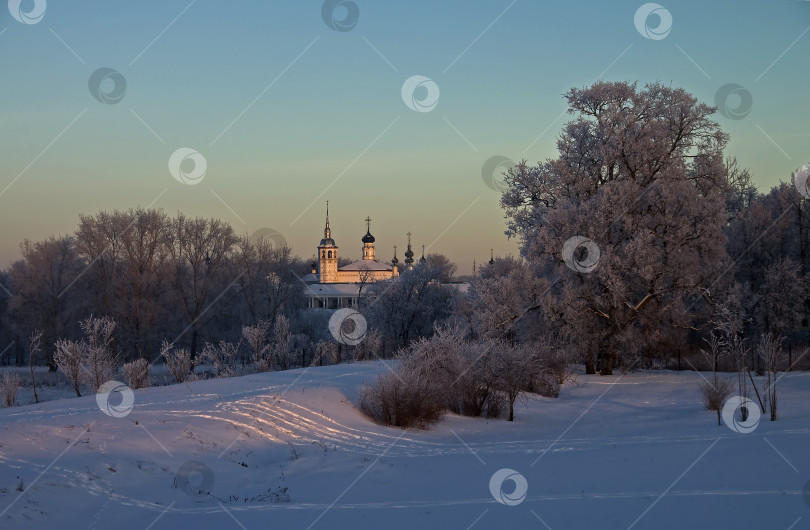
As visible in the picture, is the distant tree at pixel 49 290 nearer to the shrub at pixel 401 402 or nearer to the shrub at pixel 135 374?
the shrub at pixel 135 374

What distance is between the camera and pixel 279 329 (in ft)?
103

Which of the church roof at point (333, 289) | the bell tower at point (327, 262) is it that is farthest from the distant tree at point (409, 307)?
the bell tower at point (327, 262)

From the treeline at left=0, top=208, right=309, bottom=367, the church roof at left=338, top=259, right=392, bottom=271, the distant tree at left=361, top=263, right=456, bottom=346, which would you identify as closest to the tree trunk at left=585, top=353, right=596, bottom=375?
the distant tree at left=361, top=263, right=456, bottom=346

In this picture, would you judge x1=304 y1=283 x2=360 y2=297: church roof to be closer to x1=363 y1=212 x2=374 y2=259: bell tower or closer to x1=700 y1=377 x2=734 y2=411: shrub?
x1=363 y1=212 x2=374 y2=259: bell tower

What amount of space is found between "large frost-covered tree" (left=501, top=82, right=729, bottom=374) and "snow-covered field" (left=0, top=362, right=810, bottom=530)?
34.1 feet

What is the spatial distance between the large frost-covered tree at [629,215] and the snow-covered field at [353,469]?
34.1 ft

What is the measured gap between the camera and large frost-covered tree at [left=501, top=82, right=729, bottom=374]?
28.1 metres

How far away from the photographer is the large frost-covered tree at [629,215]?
28.1m

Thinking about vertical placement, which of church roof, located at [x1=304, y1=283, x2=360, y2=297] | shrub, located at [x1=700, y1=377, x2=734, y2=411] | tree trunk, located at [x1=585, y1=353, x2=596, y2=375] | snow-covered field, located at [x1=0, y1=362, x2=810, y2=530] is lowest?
snow-covered field, located at [x1=0, y1=362, x2=810, y2=530]

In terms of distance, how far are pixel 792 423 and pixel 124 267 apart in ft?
144

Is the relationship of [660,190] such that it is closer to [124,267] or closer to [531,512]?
[531,512]

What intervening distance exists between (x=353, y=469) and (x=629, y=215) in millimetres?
19087

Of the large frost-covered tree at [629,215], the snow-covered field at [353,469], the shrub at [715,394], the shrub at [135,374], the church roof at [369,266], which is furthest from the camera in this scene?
the church roof at [369,266]

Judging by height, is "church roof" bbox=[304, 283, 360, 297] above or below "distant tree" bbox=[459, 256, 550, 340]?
above
